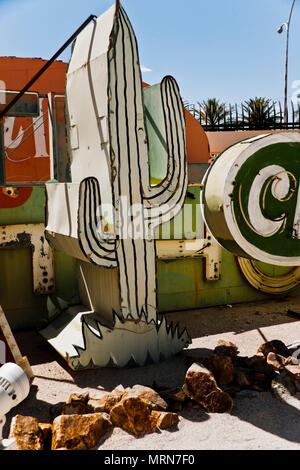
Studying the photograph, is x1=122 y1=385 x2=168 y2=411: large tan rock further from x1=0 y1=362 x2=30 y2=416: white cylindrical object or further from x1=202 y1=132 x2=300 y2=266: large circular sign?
x1=202 y1=132 x2=300 y2=266: large circular sign

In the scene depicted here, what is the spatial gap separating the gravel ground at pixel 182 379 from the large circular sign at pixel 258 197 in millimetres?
1158

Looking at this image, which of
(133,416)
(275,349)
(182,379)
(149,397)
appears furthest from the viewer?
(275,349)

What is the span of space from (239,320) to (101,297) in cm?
221

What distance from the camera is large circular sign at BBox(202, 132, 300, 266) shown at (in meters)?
3.58

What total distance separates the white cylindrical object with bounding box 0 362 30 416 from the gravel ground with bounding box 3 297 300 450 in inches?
28.2

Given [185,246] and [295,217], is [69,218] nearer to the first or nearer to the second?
[295,217]

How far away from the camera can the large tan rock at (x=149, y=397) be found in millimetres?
3469

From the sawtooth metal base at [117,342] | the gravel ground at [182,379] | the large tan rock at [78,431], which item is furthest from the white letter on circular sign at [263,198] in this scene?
the large tan rock at [78,431]

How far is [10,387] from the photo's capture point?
2.70 metres

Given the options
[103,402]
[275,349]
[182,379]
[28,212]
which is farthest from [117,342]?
[28,212]

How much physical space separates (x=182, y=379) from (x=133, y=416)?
0.93 m

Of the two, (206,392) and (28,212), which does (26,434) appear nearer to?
(206,392)

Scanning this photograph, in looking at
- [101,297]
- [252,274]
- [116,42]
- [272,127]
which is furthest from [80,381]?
[272,127]

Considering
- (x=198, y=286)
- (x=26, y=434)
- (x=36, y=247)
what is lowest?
(x=26, y=434)
